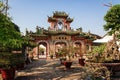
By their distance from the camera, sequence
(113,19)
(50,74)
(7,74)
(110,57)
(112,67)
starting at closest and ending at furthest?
(7,74) < (112,67) < (110,57) < (50,74) < (113,19)

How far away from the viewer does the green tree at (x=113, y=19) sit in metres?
23.3

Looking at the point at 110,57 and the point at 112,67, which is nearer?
the point at 112,67

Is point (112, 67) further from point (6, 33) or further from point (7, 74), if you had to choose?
point (6, 33)

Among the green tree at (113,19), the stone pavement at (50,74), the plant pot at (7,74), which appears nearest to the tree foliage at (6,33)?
the plant pot at (7,74)

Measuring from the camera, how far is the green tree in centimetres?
2333

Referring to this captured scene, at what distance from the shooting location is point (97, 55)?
1152 centimetres

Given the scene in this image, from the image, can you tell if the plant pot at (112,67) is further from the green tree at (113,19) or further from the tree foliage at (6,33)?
the green tree at (113,19)

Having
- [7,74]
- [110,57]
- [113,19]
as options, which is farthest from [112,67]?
[113,19]

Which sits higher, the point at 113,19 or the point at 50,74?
the point at 113,19

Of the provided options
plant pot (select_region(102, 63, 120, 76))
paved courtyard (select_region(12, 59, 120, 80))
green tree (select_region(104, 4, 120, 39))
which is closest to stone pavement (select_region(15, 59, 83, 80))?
paved courtyard (select_region(12, 59, 120, 80))

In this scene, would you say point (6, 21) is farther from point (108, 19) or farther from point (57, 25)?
point (57, 25)

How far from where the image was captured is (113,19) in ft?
77.7

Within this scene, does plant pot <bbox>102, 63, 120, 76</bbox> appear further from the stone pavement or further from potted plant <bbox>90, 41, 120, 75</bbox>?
the stone pavement

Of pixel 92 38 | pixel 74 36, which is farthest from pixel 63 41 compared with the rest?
pixel 92 38
